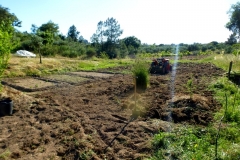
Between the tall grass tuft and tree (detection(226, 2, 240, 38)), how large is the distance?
32802mm

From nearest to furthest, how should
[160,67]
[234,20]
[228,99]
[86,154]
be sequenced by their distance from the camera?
[86,154]
[228,99]
[160,67]
[234,20]

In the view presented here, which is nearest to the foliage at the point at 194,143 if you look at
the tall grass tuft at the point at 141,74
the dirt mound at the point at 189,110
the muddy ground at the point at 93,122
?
the muddy ground at the point at 93,122

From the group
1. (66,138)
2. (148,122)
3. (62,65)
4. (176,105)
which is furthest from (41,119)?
(62,65)

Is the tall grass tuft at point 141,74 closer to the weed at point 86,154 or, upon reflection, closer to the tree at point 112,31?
the weed at point 86,154

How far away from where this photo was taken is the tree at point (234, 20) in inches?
1315

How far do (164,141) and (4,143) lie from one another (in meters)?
2.85

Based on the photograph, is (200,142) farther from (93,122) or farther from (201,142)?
(93,122)

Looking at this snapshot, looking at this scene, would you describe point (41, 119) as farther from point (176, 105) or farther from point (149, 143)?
point (176, 105)

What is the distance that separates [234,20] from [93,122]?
1434 inches

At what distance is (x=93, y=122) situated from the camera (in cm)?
466

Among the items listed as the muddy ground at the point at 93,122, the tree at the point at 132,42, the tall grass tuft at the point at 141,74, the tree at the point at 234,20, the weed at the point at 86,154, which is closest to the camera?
the weed at the point at 86,154

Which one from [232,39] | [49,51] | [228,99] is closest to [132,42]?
[232,39]

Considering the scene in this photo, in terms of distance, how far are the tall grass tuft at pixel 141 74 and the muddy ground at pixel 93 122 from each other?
369 millimetres

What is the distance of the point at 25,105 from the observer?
5836 mm
